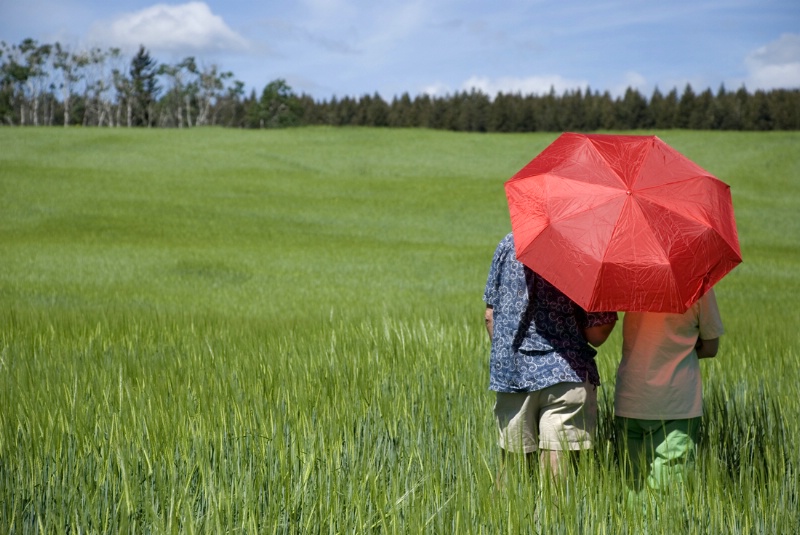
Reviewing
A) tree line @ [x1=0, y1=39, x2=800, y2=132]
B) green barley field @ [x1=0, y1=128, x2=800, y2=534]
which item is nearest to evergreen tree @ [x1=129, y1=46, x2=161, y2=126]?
tree line @ [x1=0, y1=39, x2=800, y2=132]

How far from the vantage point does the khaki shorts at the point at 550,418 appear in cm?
295

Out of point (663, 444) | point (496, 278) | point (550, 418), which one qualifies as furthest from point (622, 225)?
point (663, 444)

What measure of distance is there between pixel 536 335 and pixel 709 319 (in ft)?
2.26

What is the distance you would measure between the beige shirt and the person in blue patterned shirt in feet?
0.50

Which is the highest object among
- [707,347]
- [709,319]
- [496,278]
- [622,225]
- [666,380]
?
[622,225]

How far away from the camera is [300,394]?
4.06 meters

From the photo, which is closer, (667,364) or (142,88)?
(667,364)

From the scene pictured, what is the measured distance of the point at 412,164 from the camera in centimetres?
3659

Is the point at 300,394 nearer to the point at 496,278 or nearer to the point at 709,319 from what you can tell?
the point at 496,278

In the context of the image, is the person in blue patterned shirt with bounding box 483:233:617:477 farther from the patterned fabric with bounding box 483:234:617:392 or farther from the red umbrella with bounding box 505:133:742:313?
the red umbrella with bounding box 505:133:742:313

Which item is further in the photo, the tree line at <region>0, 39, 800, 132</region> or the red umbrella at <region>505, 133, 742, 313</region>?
the tree line at <region>0, 39, 800, 132</region>

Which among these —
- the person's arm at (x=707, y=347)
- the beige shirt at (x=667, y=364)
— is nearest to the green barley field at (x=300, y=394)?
the beige shirt at (x=667, y=364)

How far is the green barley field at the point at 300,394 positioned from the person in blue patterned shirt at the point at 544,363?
169mm

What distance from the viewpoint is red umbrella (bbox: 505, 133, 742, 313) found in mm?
2754
